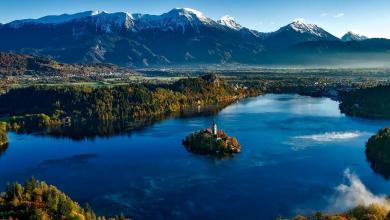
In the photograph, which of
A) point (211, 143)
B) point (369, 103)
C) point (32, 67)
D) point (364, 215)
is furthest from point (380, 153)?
point (32, 67)

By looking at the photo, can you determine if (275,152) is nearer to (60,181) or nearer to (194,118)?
(60,181)

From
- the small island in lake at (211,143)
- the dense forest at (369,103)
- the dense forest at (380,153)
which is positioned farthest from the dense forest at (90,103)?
the dense forest at (380,153)

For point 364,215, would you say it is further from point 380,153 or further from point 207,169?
point 380,153

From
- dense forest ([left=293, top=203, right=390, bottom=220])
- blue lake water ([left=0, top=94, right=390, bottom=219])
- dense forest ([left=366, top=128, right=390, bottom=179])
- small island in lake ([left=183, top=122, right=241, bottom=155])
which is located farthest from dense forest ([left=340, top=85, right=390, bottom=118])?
dense forest ([left=293, top=203, right=390, bottom=220])

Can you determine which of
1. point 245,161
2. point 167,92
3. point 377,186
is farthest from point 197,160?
point 167,92

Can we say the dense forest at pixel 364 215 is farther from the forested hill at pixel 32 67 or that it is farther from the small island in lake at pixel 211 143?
the forested hill at pixel 32 67

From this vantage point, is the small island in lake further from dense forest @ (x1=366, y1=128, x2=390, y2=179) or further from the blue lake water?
dense forest @ (x1=366, y1=128, x2=390, y2=179)
